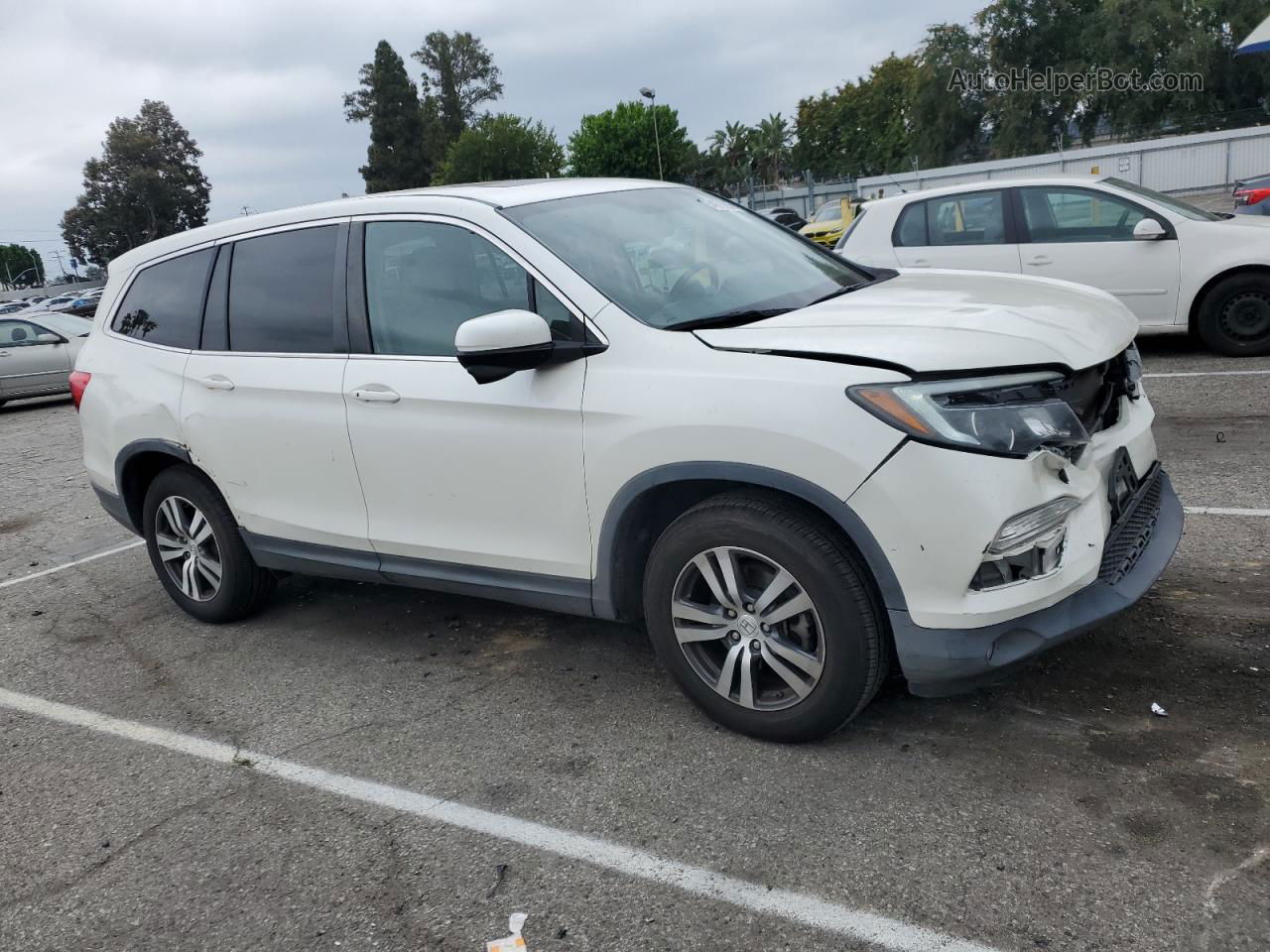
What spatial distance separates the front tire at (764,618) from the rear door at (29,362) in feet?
52.1

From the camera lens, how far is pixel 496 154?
276ft

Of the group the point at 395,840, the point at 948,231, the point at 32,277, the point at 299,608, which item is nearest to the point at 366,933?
the point at 395,840

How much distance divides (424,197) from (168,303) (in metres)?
1.69

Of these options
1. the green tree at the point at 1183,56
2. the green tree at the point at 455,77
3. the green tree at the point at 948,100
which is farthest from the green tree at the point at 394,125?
the green tree at the point at 1183,56

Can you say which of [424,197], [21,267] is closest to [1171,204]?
[424,197]

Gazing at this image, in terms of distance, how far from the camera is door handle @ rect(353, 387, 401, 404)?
3.88m

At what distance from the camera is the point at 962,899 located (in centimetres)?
256

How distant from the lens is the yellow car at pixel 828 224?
2611 cm

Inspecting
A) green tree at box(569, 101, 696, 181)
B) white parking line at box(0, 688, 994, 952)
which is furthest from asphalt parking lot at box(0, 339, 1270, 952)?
green tree at box(569, 101, 696, 181)

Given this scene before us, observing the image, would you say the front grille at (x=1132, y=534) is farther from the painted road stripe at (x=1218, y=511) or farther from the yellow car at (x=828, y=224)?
the yellow car at (x=828, y=224)

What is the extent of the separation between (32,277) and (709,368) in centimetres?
14678

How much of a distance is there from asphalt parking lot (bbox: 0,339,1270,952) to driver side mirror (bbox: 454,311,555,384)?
4.28ft

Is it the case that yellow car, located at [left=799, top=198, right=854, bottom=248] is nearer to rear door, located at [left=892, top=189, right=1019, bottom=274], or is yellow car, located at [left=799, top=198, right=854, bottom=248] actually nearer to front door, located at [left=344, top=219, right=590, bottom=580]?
rear door, located at [left=892, top=189, right=1019, bottom=274]

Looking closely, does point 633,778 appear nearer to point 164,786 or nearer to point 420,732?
point 420,732
